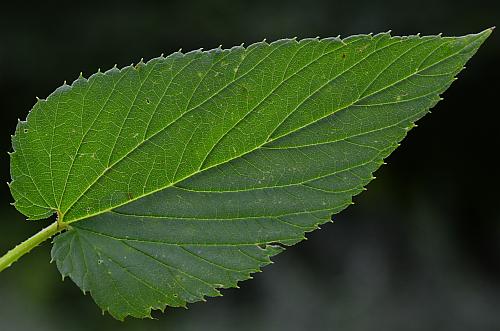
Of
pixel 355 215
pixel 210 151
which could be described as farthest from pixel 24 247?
pixel 355 215

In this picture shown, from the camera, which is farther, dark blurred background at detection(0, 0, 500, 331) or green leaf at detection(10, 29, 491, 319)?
dark blurred background at detection(0, 0, 500, 331)

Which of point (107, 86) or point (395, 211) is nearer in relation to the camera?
point (107, 86)

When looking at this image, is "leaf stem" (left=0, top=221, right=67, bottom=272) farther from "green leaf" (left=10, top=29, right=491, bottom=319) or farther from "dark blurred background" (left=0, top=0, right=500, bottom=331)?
"dark blurred background" (left=0, top=0, right=500, bottom=331)

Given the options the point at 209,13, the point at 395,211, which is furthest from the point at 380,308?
the point at 209,13

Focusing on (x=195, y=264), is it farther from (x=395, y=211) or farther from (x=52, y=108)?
(x=395, y=211)

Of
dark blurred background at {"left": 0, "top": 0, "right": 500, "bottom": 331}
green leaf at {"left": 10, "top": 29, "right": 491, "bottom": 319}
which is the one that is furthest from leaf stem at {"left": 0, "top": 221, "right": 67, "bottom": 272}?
dark blurred background at {"left": 0, "top": 0, "right": 500, "bottom": 331}

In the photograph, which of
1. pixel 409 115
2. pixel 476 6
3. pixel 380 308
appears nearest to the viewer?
pixel 409 115

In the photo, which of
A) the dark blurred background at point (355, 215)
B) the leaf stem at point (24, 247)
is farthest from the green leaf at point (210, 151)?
the dark blurred background at point (355, 215)
